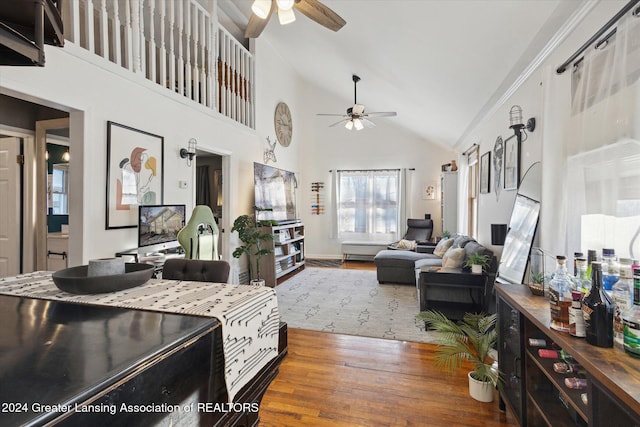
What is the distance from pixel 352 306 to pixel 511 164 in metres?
2.41

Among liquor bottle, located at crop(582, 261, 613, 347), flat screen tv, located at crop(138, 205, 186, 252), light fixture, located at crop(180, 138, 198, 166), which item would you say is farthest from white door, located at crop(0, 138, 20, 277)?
liquor bottle, located at crop(582, 261, 613, 347)

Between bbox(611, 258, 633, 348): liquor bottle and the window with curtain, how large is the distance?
243 inches

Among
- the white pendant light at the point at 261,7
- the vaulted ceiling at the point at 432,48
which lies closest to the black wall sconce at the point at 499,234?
the vaulted ceiling at the point at 432,48

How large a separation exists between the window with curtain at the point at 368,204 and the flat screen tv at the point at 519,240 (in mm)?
4517

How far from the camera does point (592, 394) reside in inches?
38.3

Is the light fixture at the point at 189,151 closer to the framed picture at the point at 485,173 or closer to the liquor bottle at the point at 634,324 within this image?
the framed picture at the point at 485,173

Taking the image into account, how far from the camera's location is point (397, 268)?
502cm

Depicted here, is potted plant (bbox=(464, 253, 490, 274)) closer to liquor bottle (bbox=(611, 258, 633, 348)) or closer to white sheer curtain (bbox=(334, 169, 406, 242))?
liquor bottle (bbox=(611, 258, 633, 348))

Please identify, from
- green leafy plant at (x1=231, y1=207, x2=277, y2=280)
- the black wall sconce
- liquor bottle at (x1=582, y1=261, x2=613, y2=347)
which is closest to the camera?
liquor bottle at (x1=582, y1=261, x2=613, y2=347)

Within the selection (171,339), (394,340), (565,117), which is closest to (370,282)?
(394,340)

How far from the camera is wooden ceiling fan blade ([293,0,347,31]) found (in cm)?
242

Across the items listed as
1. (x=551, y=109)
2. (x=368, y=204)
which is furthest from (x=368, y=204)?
(x=551, y=109)

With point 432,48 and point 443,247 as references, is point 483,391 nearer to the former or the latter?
point 432,48

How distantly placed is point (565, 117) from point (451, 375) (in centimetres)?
194
